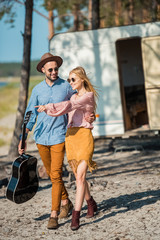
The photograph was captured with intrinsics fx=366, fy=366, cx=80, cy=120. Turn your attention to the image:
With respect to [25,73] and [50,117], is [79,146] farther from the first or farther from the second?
[25,73]

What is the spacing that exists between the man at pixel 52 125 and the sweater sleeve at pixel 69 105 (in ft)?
1.29

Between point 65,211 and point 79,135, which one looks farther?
point 65,211

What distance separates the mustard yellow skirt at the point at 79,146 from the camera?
394 cm

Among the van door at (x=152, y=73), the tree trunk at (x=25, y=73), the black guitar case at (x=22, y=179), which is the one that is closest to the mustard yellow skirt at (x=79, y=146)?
the black guitar case at (x=22, y=179)

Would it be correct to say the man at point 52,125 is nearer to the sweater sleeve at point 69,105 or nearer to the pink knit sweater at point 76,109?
the pink knit sweater at point 76,109

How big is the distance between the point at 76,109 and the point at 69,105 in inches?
9.7

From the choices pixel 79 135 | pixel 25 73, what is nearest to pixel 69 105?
pixel 79 135

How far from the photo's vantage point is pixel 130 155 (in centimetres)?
857

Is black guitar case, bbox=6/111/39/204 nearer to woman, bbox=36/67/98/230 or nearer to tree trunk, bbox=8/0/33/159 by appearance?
woman, bbox=36/67/98/230

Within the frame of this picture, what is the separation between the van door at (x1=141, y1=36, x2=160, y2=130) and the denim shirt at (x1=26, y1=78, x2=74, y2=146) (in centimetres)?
439

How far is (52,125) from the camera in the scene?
13.8 ft

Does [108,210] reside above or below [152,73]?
below

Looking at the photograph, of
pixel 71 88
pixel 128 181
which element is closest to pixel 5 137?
pixel 128 181

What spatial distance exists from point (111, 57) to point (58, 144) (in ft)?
15.5
